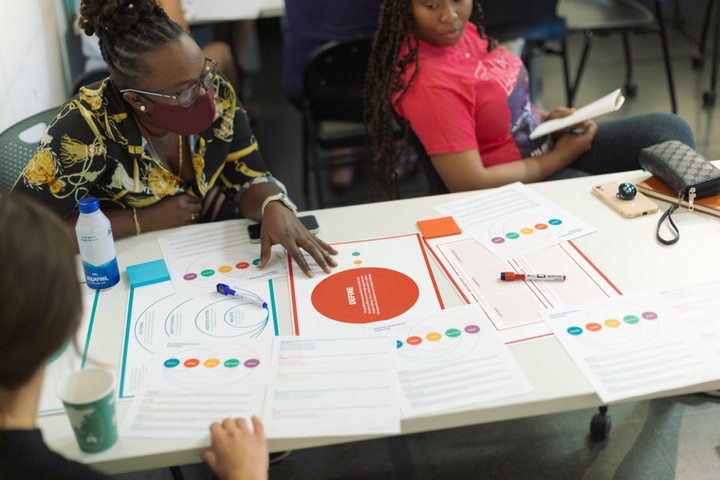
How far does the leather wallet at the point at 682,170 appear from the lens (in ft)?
5.24

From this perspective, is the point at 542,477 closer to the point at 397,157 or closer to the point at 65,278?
the point at 397,157

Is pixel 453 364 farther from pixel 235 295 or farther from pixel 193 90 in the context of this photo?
pixel 193 90

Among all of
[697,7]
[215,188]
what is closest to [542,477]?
[215,188]

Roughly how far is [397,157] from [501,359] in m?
1.05

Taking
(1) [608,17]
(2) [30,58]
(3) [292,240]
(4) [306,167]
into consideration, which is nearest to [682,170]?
(3) [292,240]

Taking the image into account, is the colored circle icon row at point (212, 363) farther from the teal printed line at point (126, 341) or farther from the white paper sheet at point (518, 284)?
the white paper sheet at point (518, 284)

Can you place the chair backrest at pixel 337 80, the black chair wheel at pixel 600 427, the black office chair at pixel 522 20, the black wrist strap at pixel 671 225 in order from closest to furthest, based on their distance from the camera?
1. the black wrist strap at pixel 671 225
2. the black chair wheel at pixel 600 427
3. the chair backrest at pixel 337 80
4. the black office chair at pixel 522 20

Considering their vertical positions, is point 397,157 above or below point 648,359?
below

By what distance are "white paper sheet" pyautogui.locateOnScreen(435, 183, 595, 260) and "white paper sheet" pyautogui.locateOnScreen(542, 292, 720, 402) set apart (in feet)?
0.80

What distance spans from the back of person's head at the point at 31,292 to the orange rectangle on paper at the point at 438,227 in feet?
2.66

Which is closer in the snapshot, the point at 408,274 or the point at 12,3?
the point at 408,274

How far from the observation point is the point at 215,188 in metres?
1.96

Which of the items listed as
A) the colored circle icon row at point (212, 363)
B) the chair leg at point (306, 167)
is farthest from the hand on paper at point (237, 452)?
the chair leg at point (306, 167)

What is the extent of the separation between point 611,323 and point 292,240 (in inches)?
25.3
